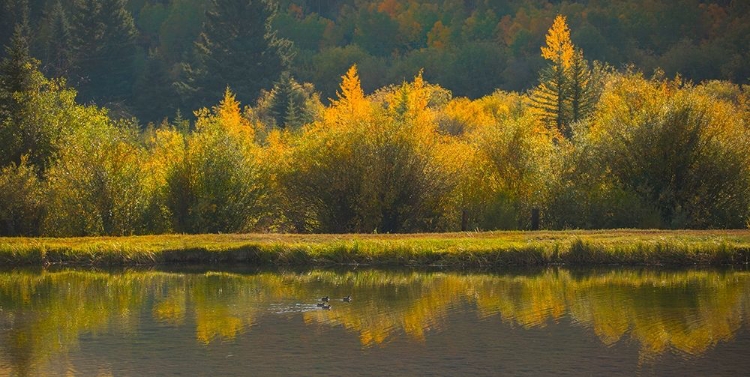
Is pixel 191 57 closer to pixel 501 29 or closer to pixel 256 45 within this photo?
pixel 256 45

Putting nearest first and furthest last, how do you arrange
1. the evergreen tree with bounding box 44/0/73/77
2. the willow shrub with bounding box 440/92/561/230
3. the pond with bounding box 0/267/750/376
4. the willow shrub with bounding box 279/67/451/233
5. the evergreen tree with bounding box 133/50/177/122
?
the pond with bounding box 0/267/750/376 < the willow shrub with bounding box 279/67/451/233 < the willow shrub with bounding box 440/92/561/230 < the evergreen tree with bounding box 133/50/177/122 < the evergreen tree with bounding box 44/0/73/77

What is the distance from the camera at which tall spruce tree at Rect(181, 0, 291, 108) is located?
12188cm

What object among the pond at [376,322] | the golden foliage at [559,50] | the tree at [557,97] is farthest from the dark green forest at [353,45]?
the pond at [376,322]

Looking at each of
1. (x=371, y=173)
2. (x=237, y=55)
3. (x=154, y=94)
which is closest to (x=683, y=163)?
(x=371, y=173)

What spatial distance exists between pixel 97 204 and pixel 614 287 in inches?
850

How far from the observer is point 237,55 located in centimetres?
12419

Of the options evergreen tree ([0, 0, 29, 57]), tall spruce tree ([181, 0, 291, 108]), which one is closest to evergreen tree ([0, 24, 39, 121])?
tall spruce tree ([181, 0, 291, 108])

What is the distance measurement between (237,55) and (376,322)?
9913 cm

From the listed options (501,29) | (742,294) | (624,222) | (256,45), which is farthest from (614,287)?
(501,29)

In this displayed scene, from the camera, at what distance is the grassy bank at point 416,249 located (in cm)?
3675

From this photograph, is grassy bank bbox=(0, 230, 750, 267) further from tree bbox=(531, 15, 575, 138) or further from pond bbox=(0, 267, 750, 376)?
tree bbox=(531, 15, 575, 138)

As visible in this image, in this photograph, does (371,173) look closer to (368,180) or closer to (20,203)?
(368,180)

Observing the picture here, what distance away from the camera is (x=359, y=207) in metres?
46.2

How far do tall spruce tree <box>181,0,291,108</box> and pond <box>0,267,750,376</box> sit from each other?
8633 centimetres
